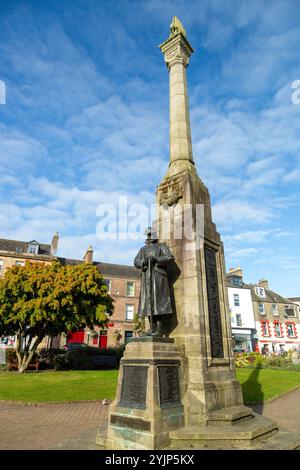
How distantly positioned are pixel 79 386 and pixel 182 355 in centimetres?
978

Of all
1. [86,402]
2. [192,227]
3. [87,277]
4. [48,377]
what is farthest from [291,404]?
[87,277]

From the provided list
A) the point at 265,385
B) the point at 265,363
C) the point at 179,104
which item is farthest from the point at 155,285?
the point at 265,363

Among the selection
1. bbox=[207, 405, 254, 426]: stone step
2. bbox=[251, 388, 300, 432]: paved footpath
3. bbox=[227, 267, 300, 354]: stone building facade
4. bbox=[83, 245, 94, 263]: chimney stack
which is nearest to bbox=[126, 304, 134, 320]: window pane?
bbox=[83, 245, 94, 263]: chimney stack

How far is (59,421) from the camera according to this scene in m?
9.01

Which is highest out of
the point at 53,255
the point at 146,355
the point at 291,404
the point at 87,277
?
the point at 53,255

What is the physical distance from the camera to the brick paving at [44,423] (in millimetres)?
6830

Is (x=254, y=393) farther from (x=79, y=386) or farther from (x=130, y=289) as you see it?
(x=130, y=289)

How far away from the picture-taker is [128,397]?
6078 mm

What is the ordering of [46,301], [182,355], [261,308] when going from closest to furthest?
[182,355], [46,301], [261,308]

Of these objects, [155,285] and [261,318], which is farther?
[261,318]

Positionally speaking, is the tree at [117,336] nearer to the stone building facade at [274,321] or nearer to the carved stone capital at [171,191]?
the stone building facade at [274,321]

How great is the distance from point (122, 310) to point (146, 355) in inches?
1330

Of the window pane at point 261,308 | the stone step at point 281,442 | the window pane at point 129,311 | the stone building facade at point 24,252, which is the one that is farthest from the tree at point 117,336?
the stone step at point 281,442

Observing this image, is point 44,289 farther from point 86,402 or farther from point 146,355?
point 146,355
